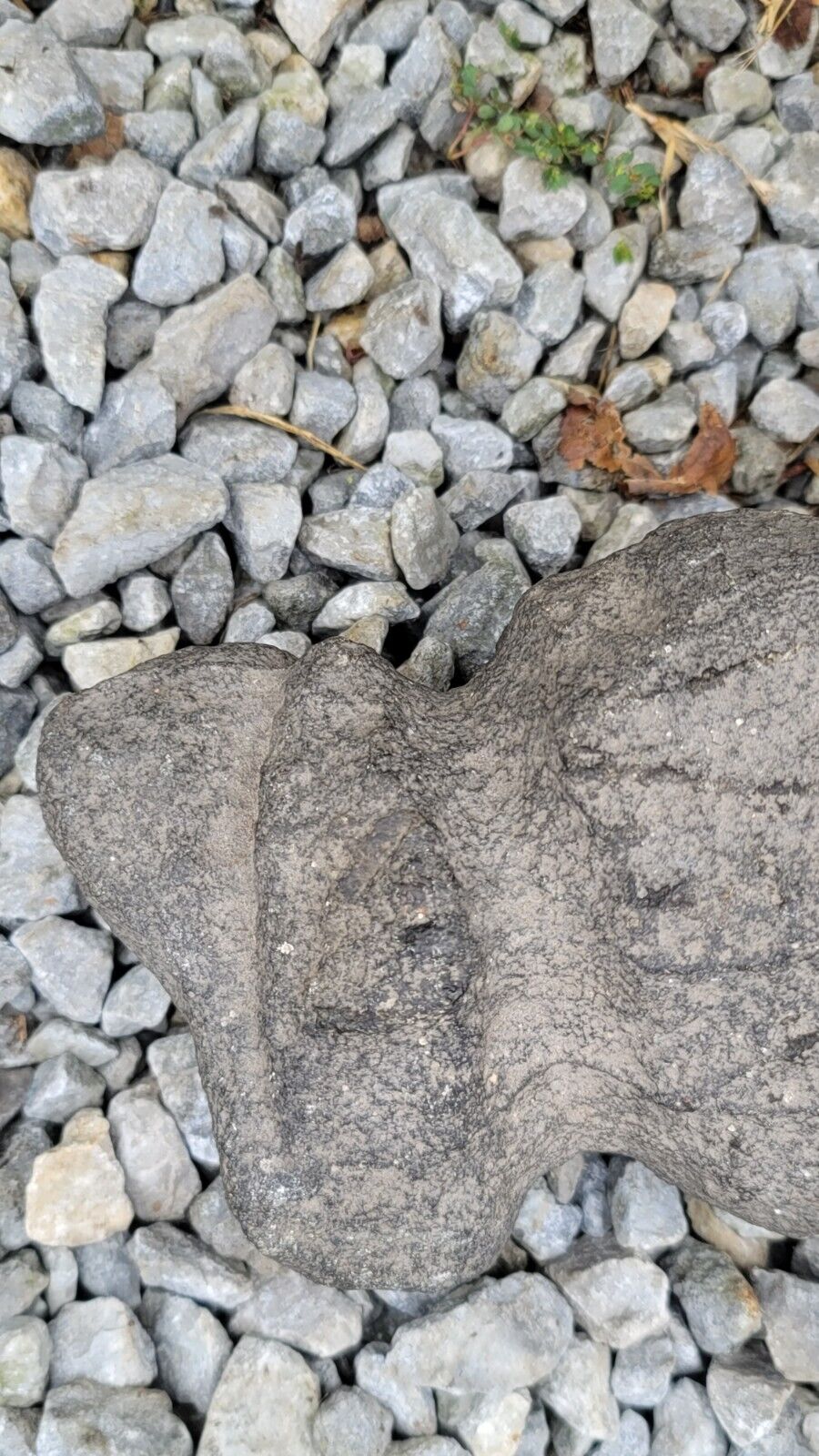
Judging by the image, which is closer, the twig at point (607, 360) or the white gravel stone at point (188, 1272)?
the white gravel stone at point (188, 1272)

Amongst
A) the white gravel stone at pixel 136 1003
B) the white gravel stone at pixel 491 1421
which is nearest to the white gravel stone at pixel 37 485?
the white gravel stone at pixel 136 1003

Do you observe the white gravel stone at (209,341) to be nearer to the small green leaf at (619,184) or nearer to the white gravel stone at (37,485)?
the white gravel stone at (37,485)

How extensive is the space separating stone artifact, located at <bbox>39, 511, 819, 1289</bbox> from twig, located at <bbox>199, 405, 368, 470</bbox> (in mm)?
803

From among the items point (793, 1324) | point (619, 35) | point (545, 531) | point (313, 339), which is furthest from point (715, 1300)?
point (619, 35)

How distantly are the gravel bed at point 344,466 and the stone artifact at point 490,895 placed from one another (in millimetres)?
448

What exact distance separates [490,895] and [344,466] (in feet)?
3.93

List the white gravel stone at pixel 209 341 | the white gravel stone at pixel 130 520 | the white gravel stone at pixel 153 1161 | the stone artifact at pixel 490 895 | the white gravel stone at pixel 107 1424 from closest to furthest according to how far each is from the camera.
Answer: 1. the stone artifact at pixel 490 895
2. the white gravel stone at pixel 107 1424
3. the white gravel stone at pixel 153 1161
4. the white gravel stone at pixel 130 520
5. the white gravel stone at pixel 209 341

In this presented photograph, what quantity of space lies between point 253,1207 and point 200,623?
45.8 inches

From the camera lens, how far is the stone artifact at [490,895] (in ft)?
5.12

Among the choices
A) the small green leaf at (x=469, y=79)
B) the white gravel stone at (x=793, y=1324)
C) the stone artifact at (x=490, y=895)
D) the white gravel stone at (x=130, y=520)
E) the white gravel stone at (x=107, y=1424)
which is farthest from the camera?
the small green leaf at (x=469, y=79)

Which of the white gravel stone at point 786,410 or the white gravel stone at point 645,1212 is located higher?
the white gravel stone at point 786,410

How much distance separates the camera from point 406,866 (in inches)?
63.6

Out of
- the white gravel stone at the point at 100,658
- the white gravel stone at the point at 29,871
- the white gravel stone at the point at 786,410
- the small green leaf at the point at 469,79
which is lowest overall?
the white gravel stone at the point at 29,871

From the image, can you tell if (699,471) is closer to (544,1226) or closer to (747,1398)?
(544,1226)
